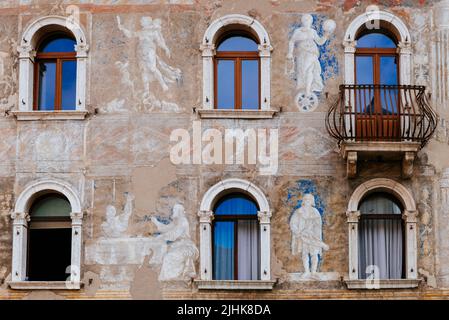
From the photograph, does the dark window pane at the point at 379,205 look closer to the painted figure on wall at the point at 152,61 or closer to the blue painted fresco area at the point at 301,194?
the blue painted fresco area at the point at 301,194

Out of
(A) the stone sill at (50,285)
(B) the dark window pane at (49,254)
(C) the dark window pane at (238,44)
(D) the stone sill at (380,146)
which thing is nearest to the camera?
(D) the stone sill at (380,146)

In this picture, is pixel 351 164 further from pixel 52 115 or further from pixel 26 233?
pixel 26 233

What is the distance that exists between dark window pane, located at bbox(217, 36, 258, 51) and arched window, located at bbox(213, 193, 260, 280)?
287 centimetres

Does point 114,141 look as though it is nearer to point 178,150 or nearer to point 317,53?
point 178,150

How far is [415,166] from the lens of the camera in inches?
875

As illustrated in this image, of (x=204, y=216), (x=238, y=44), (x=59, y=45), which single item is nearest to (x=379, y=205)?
(x=204, y=216)

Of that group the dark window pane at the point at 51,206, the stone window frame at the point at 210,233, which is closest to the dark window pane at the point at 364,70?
the stone window frame at the point at 210,233

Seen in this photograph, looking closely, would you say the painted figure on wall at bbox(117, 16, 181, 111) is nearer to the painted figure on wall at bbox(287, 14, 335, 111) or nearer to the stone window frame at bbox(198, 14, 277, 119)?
the stone window frame at bbox(198, 14, 277, 119)

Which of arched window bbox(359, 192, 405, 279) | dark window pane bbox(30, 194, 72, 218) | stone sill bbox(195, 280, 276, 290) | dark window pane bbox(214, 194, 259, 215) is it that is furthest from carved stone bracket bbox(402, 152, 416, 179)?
dark window pane bbox(30, 194, 72, 218)

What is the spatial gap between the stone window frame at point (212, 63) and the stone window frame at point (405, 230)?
2.27 m

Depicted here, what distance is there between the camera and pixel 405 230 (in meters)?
22.2

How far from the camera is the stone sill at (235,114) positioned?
22422 millimetres

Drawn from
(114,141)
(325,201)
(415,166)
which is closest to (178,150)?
(114,141)
